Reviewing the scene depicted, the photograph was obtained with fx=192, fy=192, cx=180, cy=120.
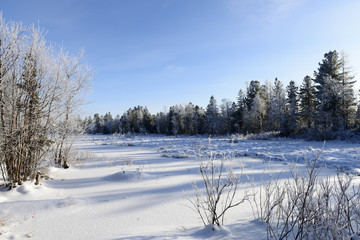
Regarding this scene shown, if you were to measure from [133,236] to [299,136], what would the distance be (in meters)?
25.8

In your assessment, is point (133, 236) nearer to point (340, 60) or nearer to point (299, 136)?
point (299, 136)

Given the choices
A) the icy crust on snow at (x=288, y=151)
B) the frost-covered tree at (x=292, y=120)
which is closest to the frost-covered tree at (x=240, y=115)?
the frost-covered tree at (x=292, y=120)

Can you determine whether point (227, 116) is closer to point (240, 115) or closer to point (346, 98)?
point (240, 115)

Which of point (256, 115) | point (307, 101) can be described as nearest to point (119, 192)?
point (307, 101)

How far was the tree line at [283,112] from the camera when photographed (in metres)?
21.2

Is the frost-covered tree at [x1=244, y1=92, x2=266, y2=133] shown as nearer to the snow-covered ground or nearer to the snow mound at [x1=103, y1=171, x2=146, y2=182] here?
the snow mound at [x1=103, y1=171, x2=146, y2=182]

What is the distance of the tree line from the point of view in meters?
21.2

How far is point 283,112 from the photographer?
3023 cm

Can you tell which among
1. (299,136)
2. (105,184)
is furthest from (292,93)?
(105,184)

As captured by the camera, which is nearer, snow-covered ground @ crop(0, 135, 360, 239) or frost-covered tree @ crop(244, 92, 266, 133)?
snow-covered ground @ crop(0, 135, 360, 239)

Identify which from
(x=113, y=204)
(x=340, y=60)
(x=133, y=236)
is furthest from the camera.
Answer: (x=340, y=60)

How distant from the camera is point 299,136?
2342 cm

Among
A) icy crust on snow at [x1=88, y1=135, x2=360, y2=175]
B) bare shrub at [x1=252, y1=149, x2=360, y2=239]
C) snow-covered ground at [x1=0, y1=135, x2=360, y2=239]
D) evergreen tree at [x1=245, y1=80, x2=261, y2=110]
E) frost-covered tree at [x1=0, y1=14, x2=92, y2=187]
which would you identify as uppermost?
evergreen tree at [x1=245, y1=80, x2=261, y2=110]

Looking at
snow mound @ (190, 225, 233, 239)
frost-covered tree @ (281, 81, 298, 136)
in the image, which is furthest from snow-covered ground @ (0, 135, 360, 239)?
frost-covered tree @ (281, 81, 298, 136)
